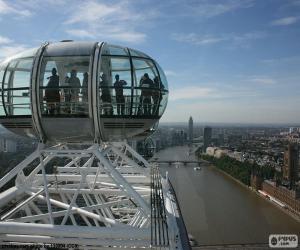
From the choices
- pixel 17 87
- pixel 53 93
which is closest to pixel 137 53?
pixel 53 93

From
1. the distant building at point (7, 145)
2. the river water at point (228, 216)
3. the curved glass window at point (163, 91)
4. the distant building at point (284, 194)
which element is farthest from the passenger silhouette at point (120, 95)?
the distant building at point (7, 145)

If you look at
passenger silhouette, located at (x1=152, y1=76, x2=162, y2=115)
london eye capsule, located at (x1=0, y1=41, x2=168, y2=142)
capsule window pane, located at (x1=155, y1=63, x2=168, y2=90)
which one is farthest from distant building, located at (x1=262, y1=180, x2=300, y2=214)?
london eye capsule, located at (x1=0, y1=41, x2=168, y2=142)

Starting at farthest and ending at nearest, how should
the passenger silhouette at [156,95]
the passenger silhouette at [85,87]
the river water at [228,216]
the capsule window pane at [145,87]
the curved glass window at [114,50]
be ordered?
the river water at [228,216] → the passenger silhouette at [156,95] → the capsule window pane at [145,87] → the curved glass window at [114,50] → the passenger silhouette at [85,87]

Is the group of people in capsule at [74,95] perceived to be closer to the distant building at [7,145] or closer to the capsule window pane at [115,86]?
the capsule window pane at [115,86]

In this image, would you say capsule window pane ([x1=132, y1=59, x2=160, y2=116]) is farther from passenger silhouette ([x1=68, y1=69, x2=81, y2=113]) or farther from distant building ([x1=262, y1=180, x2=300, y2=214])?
distant building ([x1=262, y1=180, x2=300, y2=214])

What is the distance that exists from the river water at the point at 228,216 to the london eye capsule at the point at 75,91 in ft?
42.9

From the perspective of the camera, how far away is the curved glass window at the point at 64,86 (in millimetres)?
3918

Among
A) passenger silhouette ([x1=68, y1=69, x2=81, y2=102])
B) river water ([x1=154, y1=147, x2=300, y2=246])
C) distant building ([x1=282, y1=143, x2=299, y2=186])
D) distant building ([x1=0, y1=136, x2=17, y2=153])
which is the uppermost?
passenger silhouette ([x1=68, y1=69, x2=81, y2=102])

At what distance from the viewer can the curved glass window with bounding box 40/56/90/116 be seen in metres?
3.92

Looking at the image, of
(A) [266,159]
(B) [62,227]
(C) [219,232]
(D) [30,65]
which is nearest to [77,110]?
(D) [30,65]

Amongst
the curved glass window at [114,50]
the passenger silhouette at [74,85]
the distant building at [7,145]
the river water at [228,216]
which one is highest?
the curved glass window at [114,50]

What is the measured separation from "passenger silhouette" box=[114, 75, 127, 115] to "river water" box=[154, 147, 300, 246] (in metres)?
13.1

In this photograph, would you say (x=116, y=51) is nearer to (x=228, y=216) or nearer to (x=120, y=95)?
(x=120, y=95)

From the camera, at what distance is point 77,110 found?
3979 millimetres
